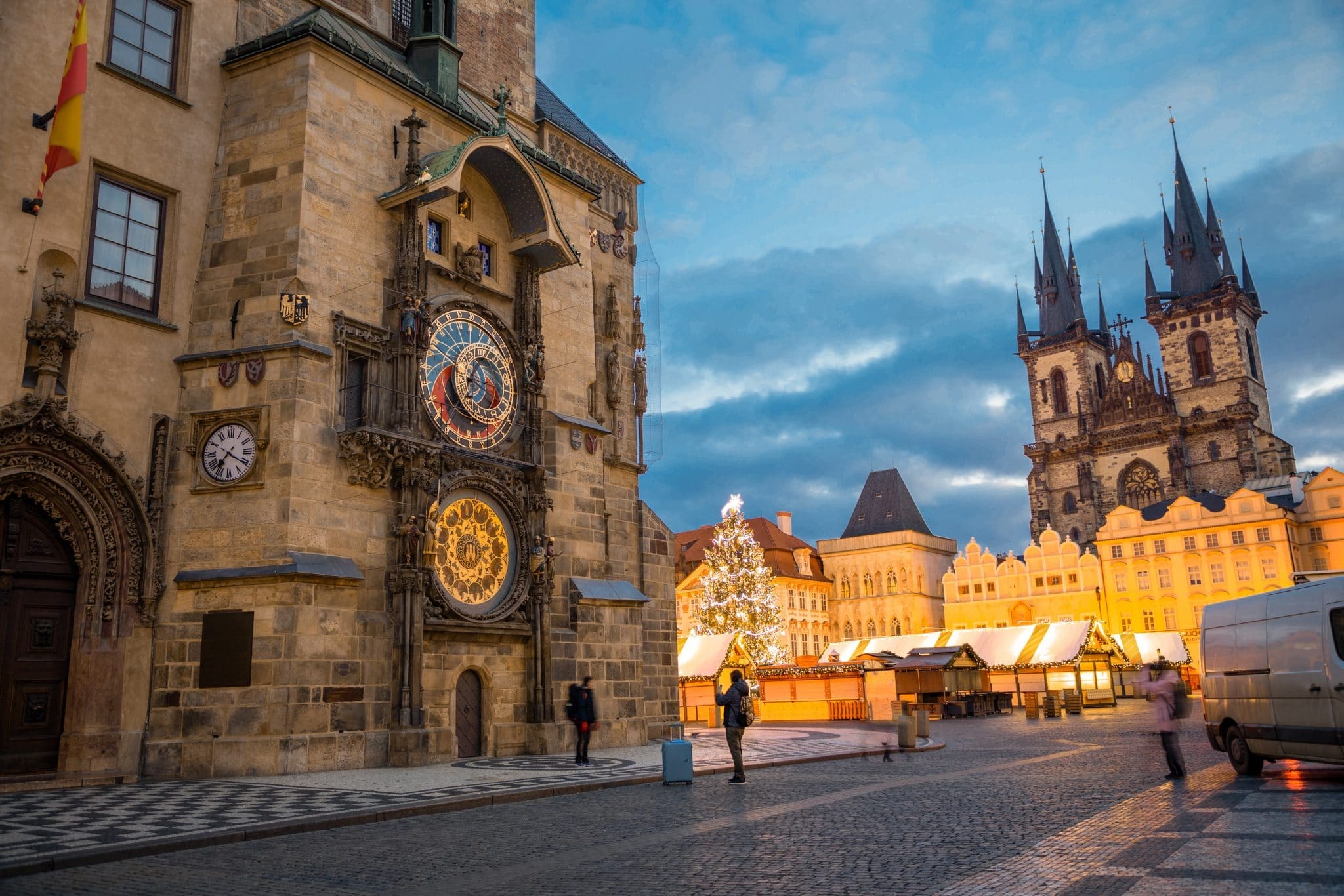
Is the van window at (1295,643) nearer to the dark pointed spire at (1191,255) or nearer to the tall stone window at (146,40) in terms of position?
the tall stone window at (146,40)

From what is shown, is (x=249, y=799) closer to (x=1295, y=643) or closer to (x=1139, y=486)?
(x=1295, y=643)

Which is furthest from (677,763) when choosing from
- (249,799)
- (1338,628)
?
(1338,628)

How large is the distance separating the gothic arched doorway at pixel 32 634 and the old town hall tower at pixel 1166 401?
90.3 meters

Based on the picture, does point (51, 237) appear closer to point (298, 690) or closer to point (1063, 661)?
point (298, 690)

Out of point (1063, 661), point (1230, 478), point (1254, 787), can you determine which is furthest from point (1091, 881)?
point (1230, 478)

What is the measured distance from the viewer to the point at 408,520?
18.7 meters

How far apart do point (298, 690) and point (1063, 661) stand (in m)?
31.8

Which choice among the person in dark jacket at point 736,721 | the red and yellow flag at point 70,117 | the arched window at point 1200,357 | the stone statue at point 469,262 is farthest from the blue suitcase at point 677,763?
the arched window at point 1200,357

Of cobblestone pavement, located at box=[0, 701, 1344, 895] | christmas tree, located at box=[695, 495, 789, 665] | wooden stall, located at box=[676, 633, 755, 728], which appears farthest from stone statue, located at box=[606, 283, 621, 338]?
christmas tree, located at box=[695, 495, 789, 665]

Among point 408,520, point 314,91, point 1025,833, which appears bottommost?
point 1025,833

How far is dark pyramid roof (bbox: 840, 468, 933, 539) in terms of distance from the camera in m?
94.2

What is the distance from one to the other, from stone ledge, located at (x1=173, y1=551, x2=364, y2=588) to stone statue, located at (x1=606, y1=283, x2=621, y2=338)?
11.9m

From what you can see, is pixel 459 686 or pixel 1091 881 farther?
pixel 459 686

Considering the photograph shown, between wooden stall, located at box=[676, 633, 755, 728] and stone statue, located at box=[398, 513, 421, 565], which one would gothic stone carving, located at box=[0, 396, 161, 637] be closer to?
stone statue, located at box=[398, 513, 421, 565]
